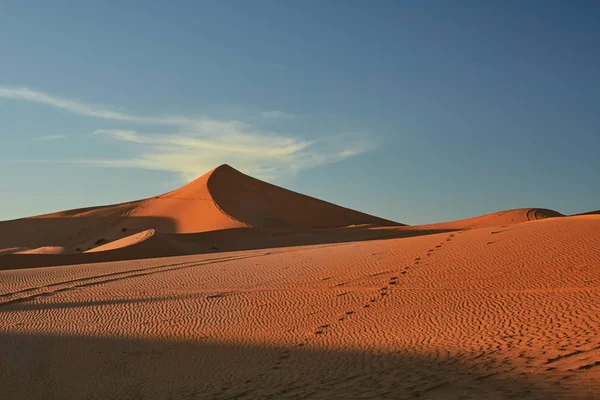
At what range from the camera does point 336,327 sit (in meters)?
12.0

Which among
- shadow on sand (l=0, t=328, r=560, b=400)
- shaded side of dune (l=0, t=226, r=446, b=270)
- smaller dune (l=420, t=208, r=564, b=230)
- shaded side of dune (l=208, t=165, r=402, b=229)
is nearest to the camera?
shadow on sand (l=0, t=328, r=560, b=400)

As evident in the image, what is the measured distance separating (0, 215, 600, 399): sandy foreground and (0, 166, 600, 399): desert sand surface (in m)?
0.04

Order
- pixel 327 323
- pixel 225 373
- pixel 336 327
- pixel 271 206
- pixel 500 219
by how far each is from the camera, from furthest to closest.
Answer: pixel 271 206
pixel 500 219
pixel 327 323
pixel 336 327
pixel 225 373

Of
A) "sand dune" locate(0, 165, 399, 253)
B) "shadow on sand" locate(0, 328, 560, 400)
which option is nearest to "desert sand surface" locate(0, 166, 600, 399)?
"shadow on sand" locate(0, 328, 560, 400)

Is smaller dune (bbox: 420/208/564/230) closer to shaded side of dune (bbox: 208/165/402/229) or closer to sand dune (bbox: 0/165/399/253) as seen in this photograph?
shaded side of dune (bbox: 208/165/402/229)

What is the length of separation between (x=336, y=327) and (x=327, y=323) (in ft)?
1.44

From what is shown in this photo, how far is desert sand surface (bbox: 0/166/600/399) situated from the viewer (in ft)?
27.3

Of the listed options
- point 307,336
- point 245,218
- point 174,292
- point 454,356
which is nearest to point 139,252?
point 174,292

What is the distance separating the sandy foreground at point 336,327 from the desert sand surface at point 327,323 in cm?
4

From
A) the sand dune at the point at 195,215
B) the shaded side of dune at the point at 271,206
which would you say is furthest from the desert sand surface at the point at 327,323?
the shaded side of dune at the point at 271,206

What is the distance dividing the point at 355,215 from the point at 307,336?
4959cm

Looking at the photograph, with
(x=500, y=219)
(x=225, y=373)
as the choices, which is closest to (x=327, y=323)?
(x=225, y=373)

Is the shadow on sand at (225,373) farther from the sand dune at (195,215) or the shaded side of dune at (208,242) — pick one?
the sand dune at (195,215)

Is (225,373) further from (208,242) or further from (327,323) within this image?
(208,242)
